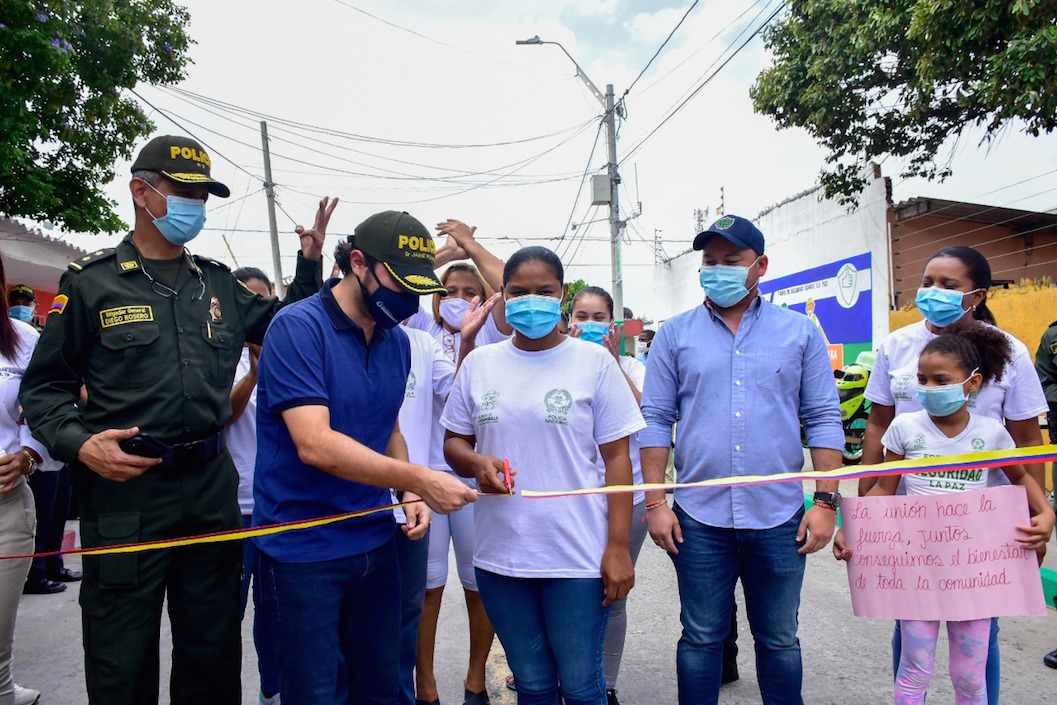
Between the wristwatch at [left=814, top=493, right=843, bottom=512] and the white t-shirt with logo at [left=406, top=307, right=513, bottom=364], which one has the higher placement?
the white t-shirt with logo at [left=406, top=307, right=513, bottom=364]

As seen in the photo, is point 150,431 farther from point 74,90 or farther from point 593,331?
point 74,90

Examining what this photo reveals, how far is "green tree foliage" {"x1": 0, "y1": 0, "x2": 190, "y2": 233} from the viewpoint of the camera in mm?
7227

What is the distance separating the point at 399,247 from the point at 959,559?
2.32m

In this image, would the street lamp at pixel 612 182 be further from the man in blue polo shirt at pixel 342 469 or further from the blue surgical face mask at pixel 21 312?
the man in blue polo shirt at pixel 342 469

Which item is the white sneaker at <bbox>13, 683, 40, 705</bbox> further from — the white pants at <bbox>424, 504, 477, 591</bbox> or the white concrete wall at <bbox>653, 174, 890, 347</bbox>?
the white concrete wall at <bbox>653, 174, 890, 347</bbox>

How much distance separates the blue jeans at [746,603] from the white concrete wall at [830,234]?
8.82 metres

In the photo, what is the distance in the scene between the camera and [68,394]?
2.42 m

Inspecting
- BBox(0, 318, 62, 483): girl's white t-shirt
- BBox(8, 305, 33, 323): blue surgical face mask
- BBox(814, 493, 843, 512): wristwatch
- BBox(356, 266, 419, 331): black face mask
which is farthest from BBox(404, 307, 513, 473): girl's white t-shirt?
BBox(8, 305, 33, 323): blue surgical face mask

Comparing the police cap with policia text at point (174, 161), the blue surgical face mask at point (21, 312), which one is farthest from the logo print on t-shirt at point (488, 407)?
the blue surgical face mask at point (21, 312)

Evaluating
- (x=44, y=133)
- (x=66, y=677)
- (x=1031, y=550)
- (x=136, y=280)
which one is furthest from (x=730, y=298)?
(x=44, y=133)

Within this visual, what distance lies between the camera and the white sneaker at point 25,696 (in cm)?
351

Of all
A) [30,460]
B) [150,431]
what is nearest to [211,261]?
[150,431]

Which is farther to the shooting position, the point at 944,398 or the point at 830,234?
the point at 830,234

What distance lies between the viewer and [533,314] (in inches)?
99.7
